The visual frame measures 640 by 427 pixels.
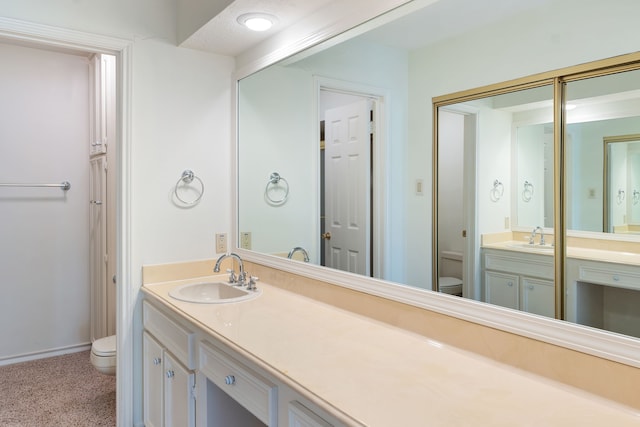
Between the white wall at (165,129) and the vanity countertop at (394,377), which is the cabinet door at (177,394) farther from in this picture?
the white wall at (165,129)

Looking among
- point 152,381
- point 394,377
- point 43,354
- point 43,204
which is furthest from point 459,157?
point 43,354

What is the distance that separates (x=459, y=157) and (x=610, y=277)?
60 cm

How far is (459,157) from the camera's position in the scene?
4.93 ft

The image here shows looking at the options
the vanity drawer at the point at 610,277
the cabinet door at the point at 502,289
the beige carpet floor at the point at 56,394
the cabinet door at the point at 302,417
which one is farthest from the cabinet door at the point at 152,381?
the vanity drawer at the point at 610,277

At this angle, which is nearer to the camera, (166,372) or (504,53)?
(504,53)

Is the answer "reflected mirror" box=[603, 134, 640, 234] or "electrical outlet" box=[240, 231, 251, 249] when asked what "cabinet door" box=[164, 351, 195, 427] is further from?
"reflected mirror" box=[603, 134, 640, 234]

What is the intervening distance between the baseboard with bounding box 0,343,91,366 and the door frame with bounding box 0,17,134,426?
1539 mm

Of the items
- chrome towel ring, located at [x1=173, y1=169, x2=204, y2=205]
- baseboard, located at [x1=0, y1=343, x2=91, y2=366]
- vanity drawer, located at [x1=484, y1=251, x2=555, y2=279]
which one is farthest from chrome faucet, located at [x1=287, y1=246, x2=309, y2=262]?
baseboard, located at [x1=0, y1=343, x2=91, y2=366]

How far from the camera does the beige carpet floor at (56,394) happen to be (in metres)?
2.49

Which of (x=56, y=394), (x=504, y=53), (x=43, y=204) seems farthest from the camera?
(x=43, y=204)

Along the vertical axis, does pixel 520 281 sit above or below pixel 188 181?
below

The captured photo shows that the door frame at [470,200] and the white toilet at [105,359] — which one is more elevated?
the door frame at [470,200]

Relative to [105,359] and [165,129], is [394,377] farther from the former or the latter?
[105,359]

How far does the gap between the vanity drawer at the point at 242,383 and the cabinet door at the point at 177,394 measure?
0.18 meters
